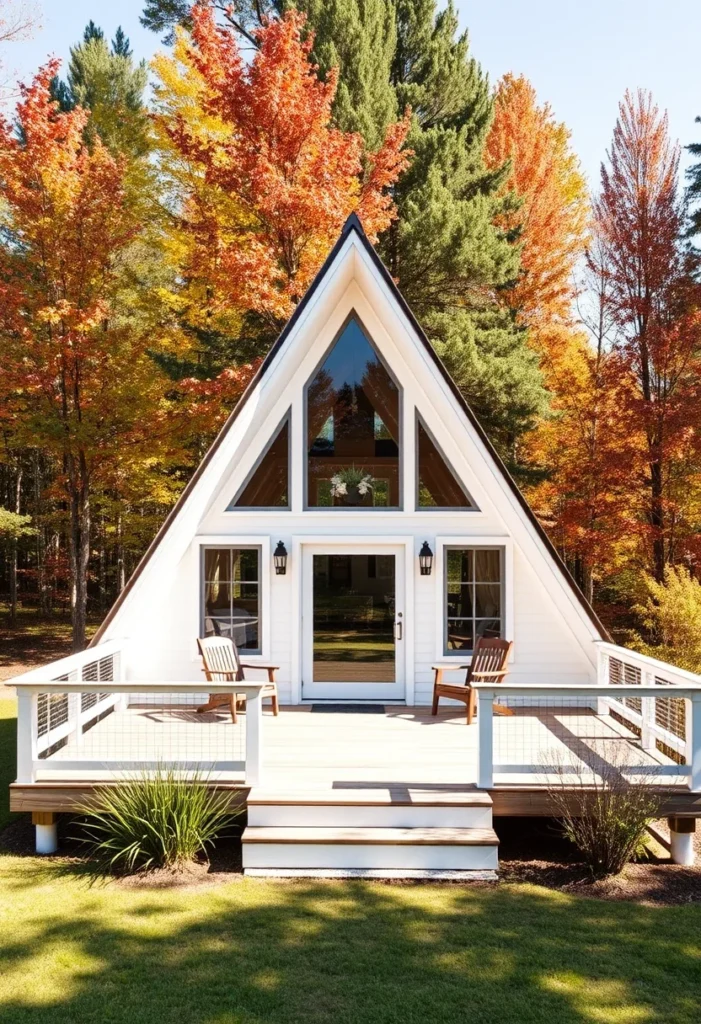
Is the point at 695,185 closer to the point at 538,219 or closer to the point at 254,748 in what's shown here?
the point at 538,219

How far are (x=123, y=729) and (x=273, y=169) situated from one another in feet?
34.3

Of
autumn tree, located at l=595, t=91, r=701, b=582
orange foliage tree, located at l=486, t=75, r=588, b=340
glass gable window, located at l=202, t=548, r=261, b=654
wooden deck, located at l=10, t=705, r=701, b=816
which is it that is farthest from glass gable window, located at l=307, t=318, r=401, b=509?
orange foliage tree, located at l=486, t=75, r=588, b=340

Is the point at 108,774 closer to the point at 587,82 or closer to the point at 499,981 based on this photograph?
the point at 499,981

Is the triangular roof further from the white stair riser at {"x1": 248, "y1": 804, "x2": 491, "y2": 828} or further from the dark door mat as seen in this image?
the white stair riser at {"x1": 248, "y1": 804, "x2": 491, "y2": 828}

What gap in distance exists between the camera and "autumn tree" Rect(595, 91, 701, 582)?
14844 millimetres

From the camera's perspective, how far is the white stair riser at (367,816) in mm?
5797

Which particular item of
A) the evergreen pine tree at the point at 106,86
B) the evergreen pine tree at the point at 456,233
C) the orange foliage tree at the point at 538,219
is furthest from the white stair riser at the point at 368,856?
the evergreen pine tree at the point at 106,86

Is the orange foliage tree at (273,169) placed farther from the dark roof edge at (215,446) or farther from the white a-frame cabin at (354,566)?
the dark roof edge at (215,446)

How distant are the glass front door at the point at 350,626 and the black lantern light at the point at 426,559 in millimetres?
313

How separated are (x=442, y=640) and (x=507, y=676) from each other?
90cm

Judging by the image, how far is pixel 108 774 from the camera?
6.23 meters

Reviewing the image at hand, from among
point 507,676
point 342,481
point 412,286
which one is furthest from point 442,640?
point 412,286

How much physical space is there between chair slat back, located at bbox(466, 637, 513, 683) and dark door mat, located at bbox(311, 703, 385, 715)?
3.69 ft

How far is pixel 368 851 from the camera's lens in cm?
561
